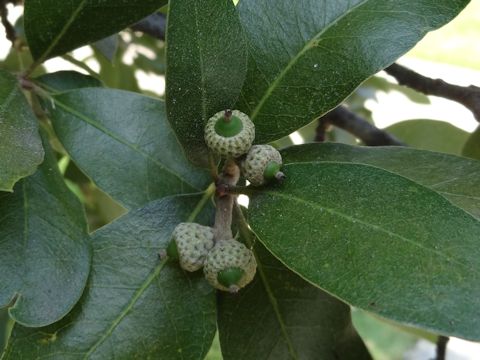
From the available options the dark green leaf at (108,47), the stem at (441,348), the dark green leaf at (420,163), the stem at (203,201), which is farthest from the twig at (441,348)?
the dark green leaf at (108,47)

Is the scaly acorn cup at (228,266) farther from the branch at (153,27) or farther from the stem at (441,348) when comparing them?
the branch at (153,27)

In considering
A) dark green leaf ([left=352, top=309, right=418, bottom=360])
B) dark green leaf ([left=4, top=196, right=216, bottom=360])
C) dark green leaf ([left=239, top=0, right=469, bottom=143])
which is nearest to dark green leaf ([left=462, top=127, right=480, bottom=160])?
dark green leaf ([left=239, top=0, right=469, bottom=143])

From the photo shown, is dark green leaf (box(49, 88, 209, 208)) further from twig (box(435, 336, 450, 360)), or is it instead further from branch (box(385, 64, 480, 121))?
twig (box(435, 336, 450, 360))

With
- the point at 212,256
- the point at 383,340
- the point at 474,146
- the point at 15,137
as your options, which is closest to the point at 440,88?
the point at 474,146

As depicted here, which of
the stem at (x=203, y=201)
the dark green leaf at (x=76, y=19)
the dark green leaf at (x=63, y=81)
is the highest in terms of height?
the dark green leaf at (x=76, y=19)

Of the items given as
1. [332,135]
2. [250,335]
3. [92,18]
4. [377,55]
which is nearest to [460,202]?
[377,55]

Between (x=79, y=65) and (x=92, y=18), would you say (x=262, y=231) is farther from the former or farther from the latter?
(x=79, y=65)

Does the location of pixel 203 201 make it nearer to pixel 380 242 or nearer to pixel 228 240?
pixel 228 240
